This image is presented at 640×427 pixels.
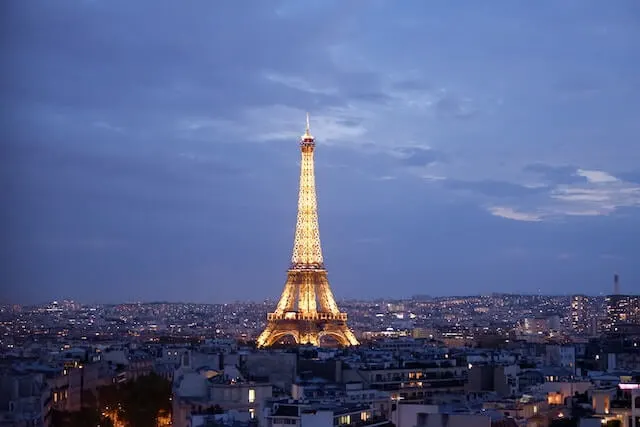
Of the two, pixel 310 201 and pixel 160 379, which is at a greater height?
pixel 310 201

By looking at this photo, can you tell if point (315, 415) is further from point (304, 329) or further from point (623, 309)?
point (623, 309)

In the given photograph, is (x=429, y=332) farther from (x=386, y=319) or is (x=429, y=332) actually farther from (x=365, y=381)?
(x=365, y=381)

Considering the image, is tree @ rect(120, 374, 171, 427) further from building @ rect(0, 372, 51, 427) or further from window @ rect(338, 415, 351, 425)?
window @ rect(338, 415, 351, 425)

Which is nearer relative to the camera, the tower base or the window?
the window

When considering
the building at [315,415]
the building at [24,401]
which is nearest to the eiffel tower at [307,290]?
the building at [24,401]

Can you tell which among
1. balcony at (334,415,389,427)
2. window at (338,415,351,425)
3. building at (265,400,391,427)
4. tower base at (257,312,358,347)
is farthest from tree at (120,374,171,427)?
tower base at (257,312,358,347)

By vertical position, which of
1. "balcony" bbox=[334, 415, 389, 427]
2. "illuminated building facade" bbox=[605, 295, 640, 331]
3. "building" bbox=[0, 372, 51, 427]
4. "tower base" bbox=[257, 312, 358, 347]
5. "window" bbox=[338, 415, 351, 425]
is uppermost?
"illuminated building facade" bbox=[605, 295, 640, 331]

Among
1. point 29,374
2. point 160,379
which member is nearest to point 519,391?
point 160,379

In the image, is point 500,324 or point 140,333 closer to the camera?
point 140,333
